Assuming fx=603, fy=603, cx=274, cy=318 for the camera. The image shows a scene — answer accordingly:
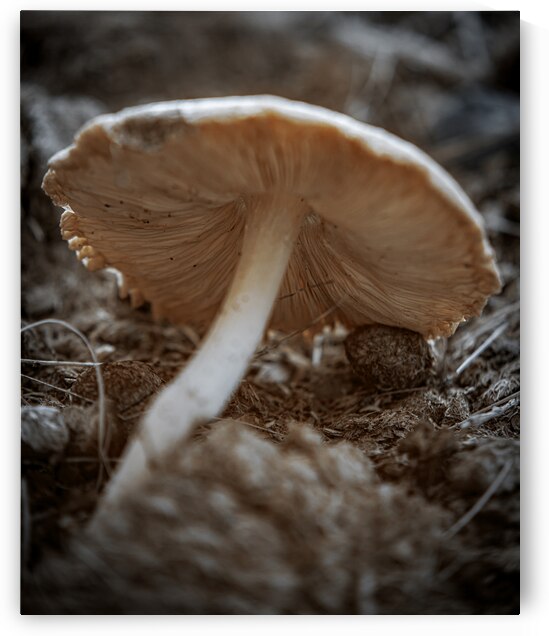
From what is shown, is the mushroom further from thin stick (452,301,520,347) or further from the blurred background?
the blurred background

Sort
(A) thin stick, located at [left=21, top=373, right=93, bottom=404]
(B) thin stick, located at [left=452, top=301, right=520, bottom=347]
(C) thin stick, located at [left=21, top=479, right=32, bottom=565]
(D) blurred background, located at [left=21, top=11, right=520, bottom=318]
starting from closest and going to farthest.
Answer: (C) thin stick, located at [left=21, top=479, right=32, bottom=565] < (A) thin stick, located at [left=21, top=373, right=93, bottom=404] < (B) thin stick, located at [left=452, top=301, right=520, bottom=347] < (D) blurred background, located at [left=21, top=11, right=520, bottom=318]

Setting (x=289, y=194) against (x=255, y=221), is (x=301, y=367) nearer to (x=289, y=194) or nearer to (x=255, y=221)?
(x=255, y=221)

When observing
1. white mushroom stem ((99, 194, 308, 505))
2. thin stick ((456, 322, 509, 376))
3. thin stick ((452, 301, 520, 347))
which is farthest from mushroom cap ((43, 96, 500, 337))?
thin stick ((452, 301, 520, 347))

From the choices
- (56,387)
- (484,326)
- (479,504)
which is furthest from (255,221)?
(484,326)

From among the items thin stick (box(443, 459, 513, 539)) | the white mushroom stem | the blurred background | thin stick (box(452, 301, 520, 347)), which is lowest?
thin stick (box(443, 459, 513, 539))

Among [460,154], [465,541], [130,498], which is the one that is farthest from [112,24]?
[465,541]

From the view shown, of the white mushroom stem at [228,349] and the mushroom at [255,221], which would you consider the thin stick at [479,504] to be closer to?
the mushroom at [255,221]

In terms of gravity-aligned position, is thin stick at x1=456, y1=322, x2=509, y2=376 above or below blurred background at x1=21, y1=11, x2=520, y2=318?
below
